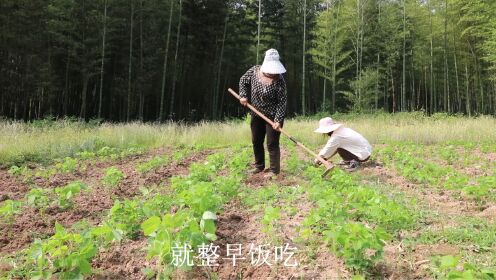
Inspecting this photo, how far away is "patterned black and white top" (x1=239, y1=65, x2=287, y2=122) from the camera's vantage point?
5.60m

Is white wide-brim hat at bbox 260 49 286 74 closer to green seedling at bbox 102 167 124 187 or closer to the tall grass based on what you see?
green seedling at bbox 102 167 124 187

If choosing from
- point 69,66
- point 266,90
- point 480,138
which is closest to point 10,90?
point 69,66

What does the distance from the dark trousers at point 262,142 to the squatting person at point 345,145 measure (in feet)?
3.41

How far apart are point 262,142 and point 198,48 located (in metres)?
20.9

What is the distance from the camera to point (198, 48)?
1011 inches

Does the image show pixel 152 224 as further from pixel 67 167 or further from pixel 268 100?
pixel 67 167

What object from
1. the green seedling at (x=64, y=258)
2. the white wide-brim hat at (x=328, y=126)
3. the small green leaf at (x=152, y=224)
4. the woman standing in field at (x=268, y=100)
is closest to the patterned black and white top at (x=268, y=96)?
the woman standing in field at (x=268, y=100)

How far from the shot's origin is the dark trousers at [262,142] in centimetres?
557

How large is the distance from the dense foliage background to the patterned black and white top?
15469 mm

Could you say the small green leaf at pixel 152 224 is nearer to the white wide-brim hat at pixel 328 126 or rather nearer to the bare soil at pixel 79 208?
the bare soil at pixel 79 208

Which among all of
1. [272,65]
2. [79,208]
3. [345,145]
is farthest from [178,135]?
[79,208]

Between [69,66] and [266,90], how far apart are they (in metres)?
17.9

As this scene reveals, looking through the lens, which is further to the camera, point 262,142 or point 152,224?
point 262,142

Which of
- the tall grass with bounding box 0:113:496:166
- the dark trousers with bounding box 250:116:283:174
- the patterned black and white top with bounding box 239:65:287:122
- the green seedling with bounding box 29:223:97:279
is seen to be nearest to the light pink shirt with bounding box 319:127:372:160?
the dark trousers with bounding box 250:116:283:174
